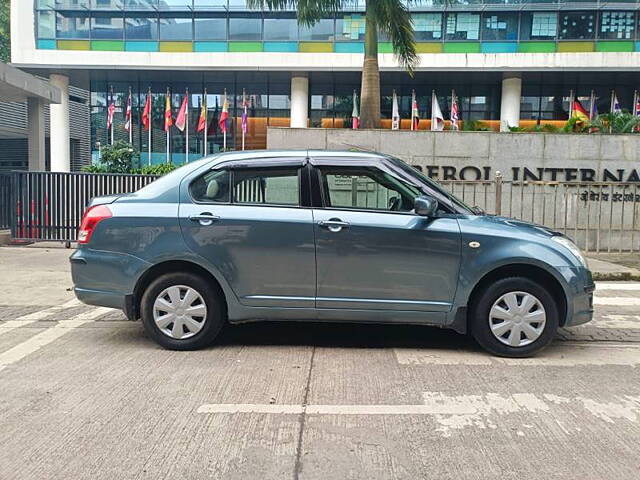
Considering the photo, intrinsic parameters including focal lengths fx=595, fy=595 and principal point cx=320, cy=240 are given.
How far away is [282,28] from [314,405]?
26.2m

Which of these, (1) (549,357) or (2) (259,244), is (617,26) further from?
(2) (259,244)

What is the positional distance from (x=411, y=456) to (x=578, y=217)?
10.7m

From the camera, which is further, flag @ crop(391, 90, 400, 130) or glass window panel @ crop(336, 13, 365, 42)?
flag @ crop(391, 90, 400, 130)

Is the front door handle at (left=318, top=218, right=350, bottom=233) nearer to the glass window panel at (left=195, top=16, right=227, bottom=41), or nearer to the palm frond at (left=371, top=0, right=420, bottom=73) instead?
the palm frond at (left=371, top=0, right=420, bottom=73)

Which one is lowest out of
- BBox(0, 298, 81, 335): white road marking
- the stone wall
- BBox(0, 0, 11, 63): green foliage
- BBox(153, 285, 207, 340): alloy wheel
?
BBox(0, 298, 81, 335): white road marking

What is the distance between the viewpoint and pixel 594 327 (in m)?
6.61

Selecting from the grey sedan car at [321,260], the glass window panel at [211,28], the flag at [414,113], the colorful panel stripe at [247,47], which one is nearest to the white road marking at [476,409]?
the grey sedan car at [321,260]

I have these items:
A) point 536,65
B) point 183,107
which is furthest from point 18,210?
point 536,65

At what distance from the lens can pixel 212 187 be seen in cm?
554

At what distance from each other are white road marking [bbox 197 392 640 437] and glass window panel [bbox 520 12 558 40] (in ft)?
85.8

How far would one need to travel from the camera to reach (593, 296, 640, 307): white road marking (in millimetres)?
7836

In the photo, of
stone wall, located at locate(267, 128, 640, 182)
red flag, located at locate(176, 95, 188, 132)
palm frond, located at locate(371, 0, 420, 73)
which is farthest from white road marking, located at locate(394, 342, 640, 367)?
red flag, located at locate(176, 95, 188, 132)

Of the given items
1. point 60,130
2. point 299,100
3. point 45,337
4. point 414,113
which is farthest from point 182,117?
point 45,337

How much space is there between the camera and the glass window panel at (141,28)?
92.5ft
